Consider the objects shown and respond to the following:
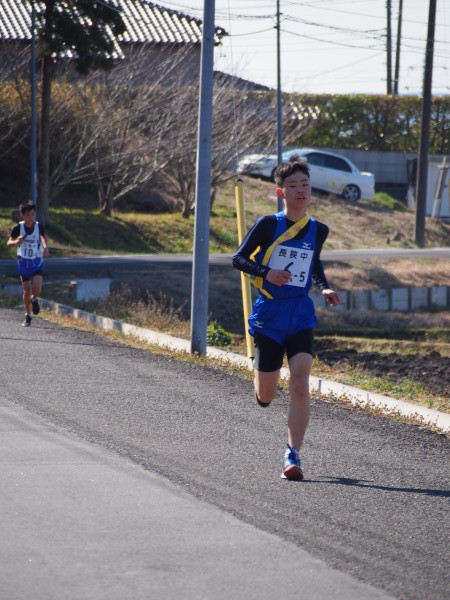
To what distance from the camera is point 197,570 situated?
438cm

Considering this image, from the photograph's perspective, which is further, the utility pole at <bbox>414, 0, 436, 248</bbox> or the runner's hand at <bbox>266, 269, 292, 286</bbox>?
the utility pole at <bbox>414, 0, 436, 248</bbox>

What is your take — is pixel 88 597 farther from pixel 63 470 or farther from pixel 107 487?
Result: pixel 63 470

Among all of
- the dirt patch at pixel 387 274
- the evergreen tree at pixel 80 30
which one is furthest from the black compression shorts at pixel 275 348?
the evergreen tree at pixel 80 30

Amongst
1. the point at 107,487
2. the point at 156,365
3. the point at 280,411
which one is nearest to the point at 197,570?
the point at 107,487

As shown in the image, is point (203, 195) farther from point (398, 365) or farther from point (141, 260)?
point (141, 260)

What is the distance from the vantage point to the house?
1113 inches

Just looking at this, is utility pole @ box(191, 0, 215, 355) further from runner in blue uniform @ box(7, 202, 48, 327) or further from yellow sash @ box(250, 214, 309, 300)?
yellow sash @ box(250, 214, 309, 300)

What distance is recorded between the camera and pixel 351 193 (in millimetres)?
38562

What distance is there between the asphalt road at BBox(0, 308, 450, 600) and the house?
17.6 meters

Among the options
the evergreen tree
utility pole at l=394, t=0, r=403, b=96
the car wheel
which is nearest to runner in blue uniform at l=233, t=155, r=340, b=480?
the evergreen tree

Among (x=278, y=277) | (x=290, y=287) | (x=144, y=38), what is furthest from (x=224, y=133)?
(x=278, y=277)

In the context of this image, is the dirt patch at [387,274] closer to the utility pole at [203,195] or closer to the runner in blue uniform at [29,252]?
the runner in blue uniform at [29,252]

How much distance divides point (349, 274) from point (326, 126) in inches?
691

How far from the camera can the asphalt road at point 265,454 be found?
482cm
